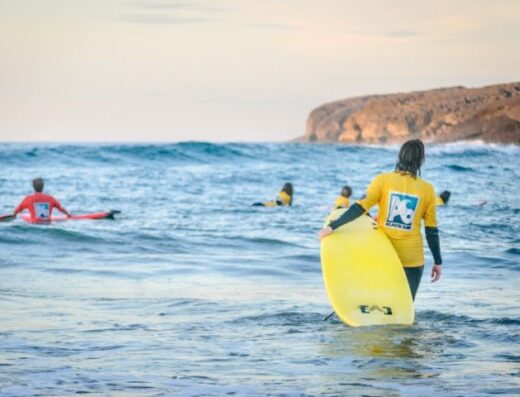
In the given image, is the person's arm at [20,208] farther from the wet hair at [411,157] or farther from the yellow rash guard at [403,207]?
the wet hair at [411,157]

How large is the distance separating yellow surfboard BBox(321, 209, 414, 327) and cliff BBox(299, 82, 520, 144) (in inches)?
4556

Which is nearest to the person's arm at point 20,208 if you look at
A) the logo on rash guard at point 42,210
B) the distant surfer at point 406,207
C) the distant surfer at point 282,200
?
the logo on rash guard at point 42,210

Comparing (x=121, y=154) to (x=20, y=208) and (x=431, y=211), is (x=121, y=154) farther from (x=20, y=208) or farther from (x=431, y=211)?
(x=431, y=211)

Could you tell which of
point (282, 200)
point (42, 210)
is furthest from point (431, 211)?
point (282, 200)

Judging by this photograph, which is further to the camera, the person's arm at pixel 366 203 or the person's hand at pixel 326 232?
the person's hand at pixel 326 232

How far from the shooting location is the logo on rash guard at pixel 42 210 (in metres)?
17.0

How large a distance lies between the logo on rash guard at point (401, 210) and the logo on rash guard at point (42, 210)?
10677mm

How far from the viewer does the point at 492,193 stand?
3038cm

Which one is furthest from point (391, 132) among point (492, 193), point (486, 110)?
point (492, 193)

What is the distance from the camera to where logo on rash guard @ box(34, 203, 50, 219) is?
1695 cm

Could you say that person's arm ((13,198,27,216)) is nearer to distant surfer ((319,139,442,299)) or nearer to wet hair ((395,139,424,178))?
distant surfer ((319,139,442,299))

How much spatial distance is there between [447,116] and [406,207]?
166 meters

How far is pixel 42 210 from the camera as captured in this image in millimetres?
17016

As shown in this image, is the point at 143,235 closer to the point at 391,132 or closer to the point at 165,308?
the point at 165,308
